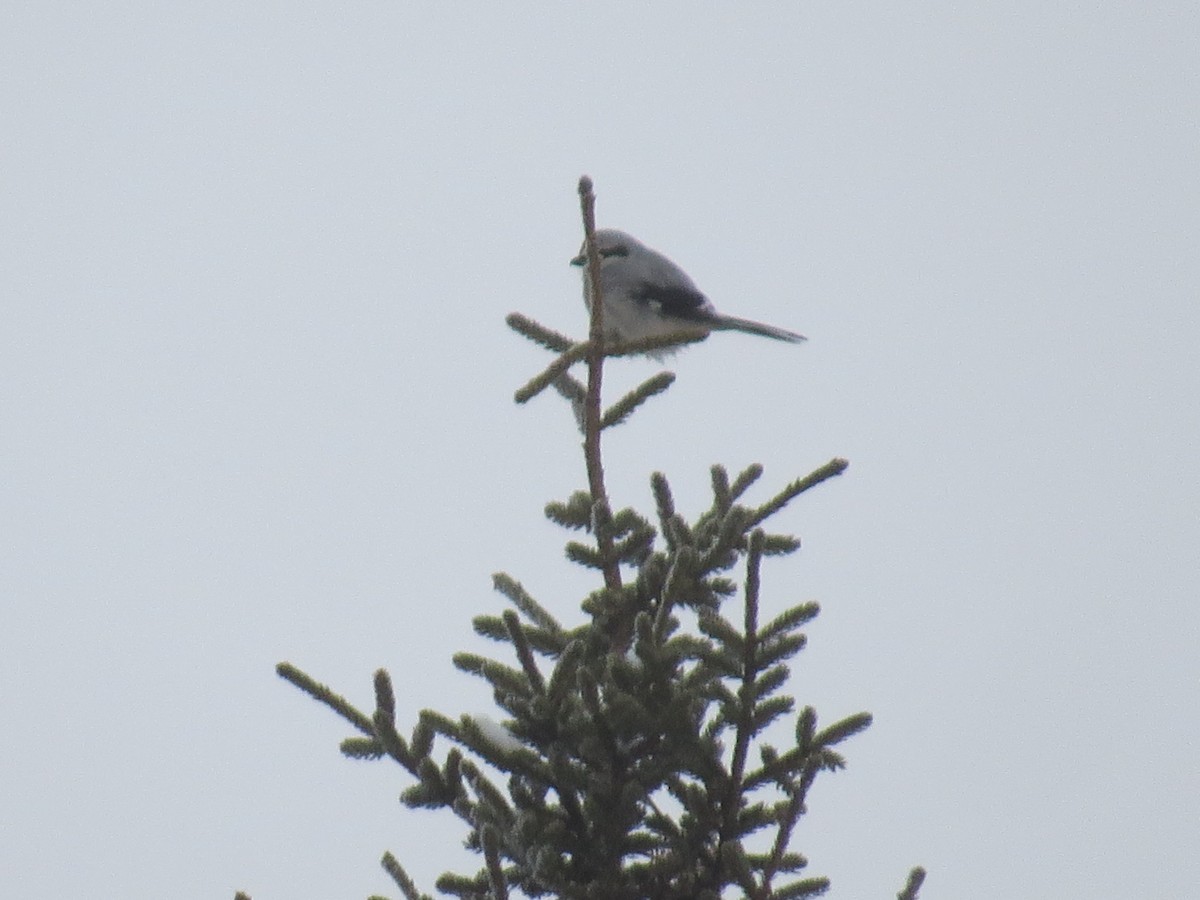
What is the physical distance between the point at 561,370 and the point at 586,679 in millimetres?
805

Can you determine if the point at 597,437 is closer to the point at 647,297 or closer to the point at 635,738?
the point at 635,738

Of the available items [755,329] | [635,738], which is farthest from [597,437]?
[755,329]

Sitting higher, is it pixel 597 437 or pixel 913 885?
pixel 597 437

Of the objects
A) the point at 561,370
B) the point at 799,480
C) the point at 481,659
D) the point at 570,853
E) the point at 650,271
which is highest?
the point at 650,271

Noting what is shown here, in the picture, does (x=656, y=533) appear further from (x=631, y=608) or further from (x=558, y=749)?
(x=558, y=749)

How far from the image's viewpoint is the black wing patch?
8195 millimetres

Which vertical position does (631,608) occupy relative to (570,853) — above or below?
above

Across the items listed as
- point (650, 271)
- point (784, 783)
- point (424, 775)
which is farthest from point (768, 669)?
point (650, 271)

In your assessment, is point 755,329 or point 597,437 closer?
point 597,437

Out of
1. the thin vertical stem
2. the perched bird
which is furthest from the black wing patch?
the thin vertical stem

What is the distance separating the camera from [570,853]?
3.07 m

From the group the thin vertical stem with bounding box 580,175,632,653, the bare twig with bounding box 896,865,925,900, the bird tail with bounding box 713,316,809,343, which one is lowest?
the bare twig with bounding box 896,865,925,900

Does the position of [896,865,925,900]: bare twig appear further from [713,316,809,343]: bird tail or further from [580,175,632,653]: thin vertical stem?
[713,316,809,343]: bird tail

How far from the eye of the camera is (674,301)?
825 cm
